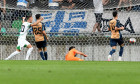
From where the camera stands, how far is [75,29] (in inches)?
548

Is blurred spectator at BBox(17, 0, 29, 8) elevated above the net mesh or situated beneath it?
elevated above

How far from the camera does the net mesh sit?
13695 mm

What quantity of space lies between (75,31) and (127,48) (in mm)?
1913

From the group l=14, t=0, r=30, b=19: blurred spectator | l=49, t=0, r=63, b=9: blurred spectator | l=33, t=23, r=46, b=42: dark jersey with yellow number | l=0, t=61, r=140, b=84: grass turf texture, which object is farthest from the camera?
l=49, t=0, r=63, b=9: blurred spectator

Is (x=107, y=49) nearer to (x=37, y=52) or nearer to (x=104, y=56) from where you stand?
(x=104, y=56)

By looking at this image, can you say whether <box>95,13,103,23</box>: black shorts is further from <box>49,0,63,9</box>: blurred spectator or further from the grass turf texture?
the grass turf texture

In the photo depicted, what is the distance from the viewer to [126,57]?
45.4ft

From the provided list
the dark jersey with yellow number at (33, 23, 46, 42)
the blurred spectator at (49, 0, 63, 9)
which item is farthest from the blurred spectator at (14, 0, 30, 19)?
the dark jersey with yellow number at (33, 23, 46, 42)

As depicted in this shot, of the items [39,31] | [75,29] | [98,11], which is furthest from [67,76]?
[98,11]

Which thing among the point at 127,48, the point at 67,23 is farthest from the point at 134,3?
the point at 67,23

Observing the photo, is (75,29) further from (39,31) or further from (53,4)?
(39,31)

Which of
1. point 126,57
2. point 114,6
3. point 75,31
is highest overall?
point 114,6

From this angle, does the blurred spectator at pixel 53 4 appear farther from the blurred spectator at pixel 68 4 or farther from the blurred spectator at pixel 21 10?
the blurred spectator at pixel 21 10

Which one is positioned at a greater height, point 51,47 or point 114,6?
point 114,6
